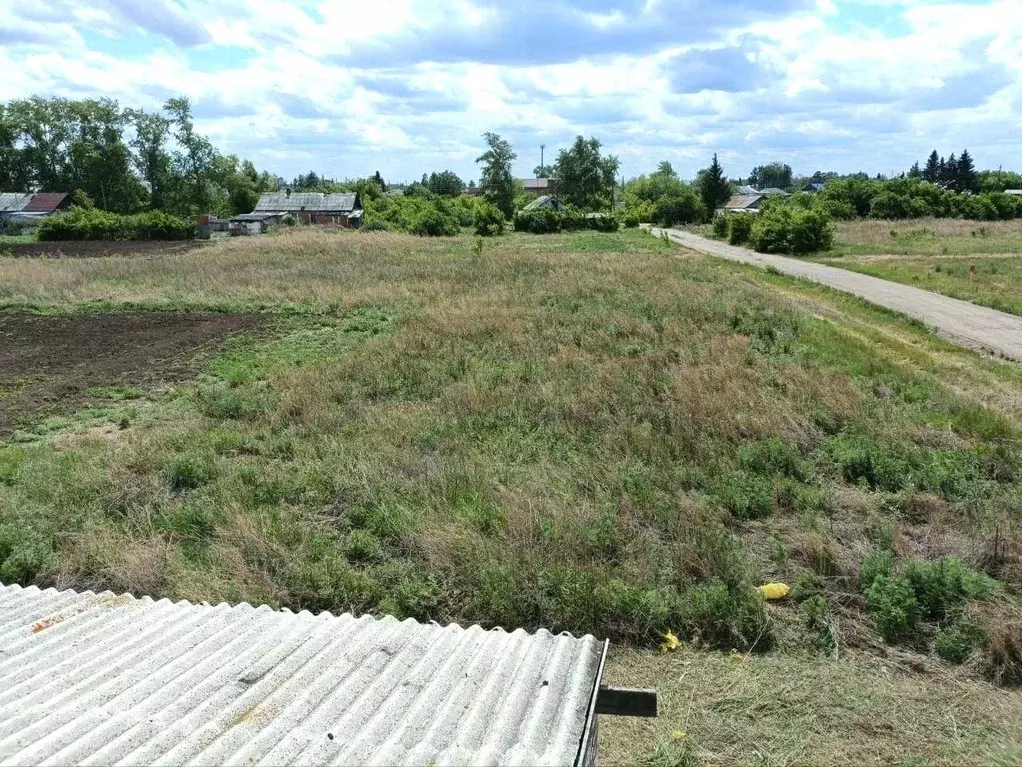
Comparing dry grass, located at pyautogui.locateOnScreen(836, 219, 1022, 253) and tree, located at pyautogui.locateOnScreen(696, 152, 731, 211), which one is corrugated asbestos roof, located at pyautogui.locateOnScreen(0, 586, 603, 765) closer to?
dry grass, located at pyautogui.locateOnScreen(836, 219, 1022, 253)

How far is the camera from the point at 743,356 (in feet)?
42.3

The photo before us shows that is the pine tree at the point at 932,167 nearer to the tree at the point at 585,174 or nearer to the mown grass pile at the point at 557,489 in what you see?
the tree at the point at 585,174

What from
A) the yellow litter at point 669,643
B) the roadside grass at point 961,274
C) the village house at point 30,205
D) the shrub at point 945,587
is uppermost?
the village house at point 30,205

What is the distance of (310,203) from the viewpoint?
84188 millimetres

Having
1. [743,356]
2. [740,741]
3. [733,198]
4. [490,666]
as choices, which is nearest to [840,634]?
[740,741]

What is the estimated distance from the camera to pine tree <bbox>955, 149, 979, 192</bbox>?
96.1 m

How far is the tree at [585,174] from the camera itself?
89250 mm

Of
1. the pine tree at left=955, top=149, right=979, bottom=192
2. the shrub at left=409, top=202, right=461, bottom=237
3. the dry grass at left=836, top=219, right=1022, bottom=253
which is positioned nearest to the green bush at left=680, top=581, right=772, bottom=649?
the dry grass at left=836, top=219, right=1022, bottom=253

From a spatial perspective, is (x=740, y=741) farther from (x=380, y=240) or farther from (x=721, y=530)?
(x=380, y=240)

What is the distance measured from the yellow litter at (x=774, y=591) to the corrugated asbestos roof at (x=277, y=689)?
2.45 metres

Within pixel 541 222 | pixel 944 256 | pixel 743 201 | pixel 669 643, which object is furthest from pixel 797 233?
pixel 743 201

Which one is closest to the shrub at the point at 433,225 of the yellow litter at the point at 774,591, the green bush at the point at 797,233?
the green bush at the point at 797,233

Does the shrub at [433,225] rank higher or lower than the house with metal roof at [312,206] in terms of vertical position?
lower

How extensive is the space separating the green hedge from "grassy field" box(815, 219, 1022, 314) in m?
45.1
